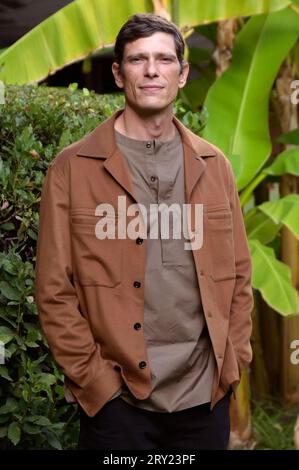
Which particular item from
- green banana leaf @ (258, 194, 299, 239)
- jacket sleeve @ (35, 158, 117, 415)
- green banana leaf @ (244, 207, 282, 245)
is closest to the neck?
jacket sleeve @ (35, 158, 117, 415)

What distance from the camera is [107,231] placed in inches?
103

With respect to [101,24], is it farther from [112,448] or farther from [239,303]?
[112,448]

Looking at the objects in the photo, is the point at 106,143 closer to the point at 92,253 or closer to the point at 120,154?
the point at 120,154

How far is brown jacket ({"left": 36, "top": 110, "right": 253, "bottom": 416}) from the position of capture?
2.56 meters

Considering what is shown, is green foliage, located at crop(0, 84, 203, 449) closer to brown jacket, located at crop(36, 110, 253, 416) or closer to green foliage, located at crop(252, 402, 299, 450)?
brown jacket, located at crop(36, 110, 253, 416)

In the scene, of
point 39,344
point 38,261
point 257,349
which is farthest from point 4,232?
point 257,349

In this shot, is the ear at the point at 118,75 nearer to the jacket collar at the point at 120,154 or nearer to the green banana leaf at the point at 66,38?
the jacket collar at the point at 120,154

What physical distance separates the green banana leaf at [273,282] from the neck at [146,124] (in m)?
2.56

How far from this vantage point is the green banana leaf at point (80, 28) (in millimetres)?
5223

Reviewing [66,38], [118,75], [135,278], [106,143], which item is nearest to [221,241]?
[135,278]

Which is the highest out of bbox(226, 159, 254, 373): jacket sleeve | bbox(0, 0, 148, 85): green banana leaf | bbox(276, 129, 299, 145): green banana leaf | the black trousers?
bbox(0, 0, 148, 85): green banana leaf

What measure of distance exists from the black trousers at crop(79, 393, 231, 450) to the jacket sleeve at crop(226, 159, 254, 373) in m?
0.17

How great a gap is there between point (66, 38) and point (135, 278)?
2.97 metres

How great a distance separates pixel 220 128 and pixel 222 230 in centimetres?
278
